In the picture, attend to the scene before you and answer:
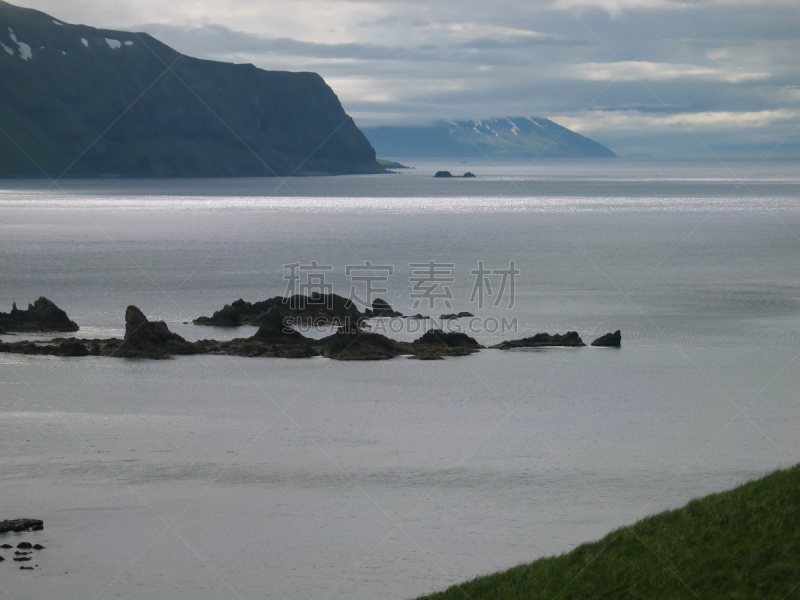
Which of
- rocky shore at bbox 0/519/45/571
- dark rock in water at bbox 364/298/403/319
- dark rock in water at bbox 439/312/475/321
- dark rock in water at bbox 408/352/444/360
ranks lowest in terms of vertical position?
rocky shore at bbox 0/519/45/571

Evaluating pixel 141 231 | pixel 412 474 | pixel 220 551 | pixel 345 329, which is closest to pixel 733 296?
pixel 345 329

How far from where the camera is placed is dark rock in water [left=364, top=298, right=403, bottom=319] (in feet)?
210

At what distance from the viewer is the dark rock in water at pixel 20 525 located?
2600cm

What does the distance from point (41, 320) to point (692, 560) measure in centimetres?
4748

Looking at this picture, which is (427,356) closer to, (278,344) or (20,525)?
(278,344)

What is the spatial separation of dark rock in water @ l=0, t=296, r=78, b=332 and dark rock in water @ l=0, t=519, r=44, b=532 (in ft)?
111

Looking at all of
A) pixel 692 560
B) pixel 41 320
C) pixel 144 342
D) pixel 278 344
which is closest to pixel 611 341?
pixel 278 344

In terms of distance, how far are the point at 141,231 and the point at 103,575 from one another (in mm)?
128451

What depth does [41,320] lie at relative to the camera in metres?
59.2

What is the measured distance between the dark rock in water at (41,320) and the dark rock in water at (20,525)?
33.9m

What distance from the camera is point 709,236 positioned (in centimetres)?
13825

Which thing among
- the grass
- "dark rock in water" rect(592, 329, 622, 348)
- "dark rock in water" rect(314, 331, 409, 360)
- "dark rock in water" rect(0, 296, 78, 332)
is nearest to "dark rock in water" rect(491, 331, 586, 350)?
"dark rock in water" rect(592, 329, 622, 348)

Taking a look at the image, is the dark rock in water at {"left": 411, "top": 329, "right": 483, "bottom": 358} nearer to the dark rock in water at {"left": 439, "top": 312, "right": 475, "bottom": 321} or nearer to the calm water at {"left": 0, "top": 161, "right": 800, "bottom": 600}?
the calm water at {"left": 0, "top": 161, "right": 800, "bottom": 600}

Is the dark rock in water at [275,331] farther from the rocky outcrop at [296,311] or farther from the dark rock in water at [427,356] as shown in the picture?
the dark rock in water at [427,356]
